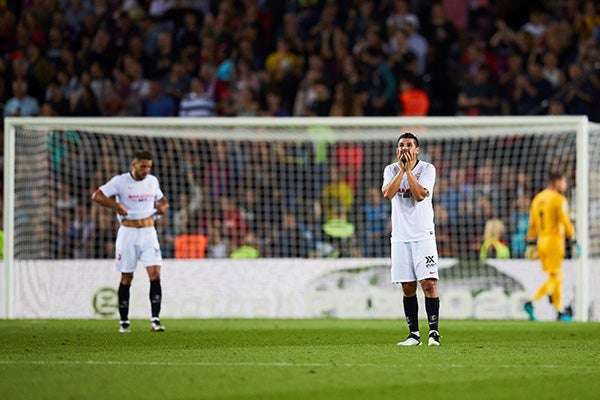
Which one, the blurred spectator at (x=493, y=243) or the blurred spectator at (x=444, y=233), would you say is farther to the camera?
the blurred spectator at (x=444, y=233)

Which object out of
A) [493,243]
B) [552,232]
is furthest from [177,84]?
[552,232]

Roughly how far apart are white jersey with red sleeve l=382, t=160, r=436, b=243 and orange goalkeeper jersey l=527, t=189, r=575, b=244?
6.32m

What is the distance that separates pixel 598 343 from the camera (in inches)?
500

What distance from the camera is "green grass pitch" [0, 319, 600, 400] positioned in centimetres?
825

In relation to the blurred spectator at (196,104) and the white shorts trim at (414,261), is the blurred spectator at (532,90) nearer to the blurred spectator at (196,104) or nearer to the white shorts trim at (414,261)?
the blurred spectator at (196,104)

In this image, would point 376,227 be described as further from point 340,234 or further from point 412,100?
point 412,100

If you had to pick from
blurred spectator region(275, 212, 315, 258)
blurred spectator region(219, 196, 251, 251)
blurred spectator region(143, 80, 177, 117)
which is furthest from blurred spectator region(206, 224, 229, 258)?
blurred spectator region(143, 80, 177, 117)

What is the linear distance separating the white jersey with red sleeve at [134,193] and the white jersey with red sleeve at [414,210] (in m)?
4.01

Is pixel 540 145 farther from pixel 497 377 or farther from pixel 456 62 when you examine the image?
pixel 497 377

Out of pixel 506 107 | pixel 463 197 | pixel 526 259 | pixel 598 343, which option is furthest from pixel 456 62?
pixel 598 343

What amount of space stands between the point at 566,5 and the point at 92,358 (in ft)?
46.9

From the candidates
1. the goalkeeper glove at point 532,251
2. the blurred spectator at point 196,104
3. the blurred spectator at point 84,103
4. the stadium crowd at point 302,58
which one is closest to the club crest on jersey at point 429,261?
the goalkeeper glove at point 532,251

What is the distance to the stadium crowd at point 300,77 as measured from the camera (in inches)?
781

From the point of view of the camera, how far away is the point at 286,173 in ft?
67.1
